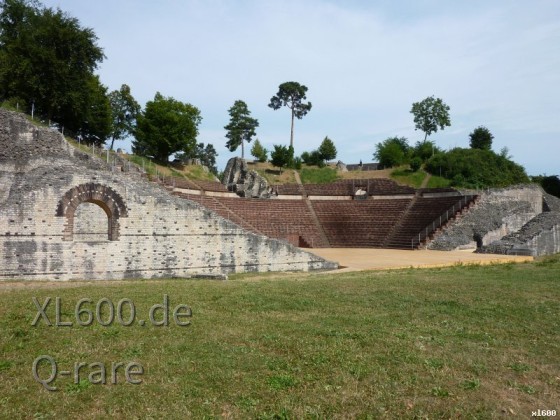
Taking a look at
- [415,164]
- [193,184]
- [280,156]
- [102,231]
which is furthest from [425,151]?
[102,231]

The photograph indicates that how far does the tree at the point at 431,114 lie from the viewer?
191ft

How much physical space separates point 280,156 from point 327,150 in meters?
7.26

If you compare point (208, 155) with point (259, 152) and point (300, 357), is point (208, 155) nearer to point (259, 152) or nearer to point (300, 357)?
point (259, 152)

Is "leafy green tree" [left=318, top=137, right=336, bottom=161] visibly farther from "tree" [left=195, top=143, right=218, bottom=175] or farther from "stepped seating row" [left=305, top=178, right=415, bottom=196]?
"tree" [left=195, top=143, right=218, bottom=175]

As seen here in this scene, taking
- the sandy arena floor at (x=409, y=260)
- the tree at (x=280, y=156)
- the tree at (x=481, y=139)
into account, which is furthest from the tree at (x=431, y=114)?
the sandy arena floor at (x=409, y=260)

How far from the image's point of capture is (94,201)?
1596cm

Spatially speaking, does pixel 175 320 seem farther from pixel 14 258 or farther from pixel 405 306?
pixel 14 258

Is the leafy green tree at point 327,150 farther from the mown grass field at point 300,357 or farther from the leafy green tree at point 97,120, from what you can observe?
the mown grass field at point 300,357

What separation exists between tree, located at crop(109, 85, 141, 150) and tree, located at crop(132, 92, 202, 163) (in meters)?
A: 12.4

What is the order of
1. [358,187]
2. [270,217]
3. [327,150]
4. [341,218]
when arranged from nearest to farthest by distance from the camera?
[270,217], [341,218], [358,187], [327,150]

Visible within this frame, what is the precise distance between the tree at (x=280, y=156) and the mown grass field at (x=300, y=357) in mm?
38293

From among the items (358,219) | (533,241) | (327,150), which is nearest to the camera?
(533,241)

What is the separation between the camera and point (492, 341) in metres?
6.99

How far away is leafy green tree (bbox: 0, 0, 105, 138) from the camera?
27.6 metres
